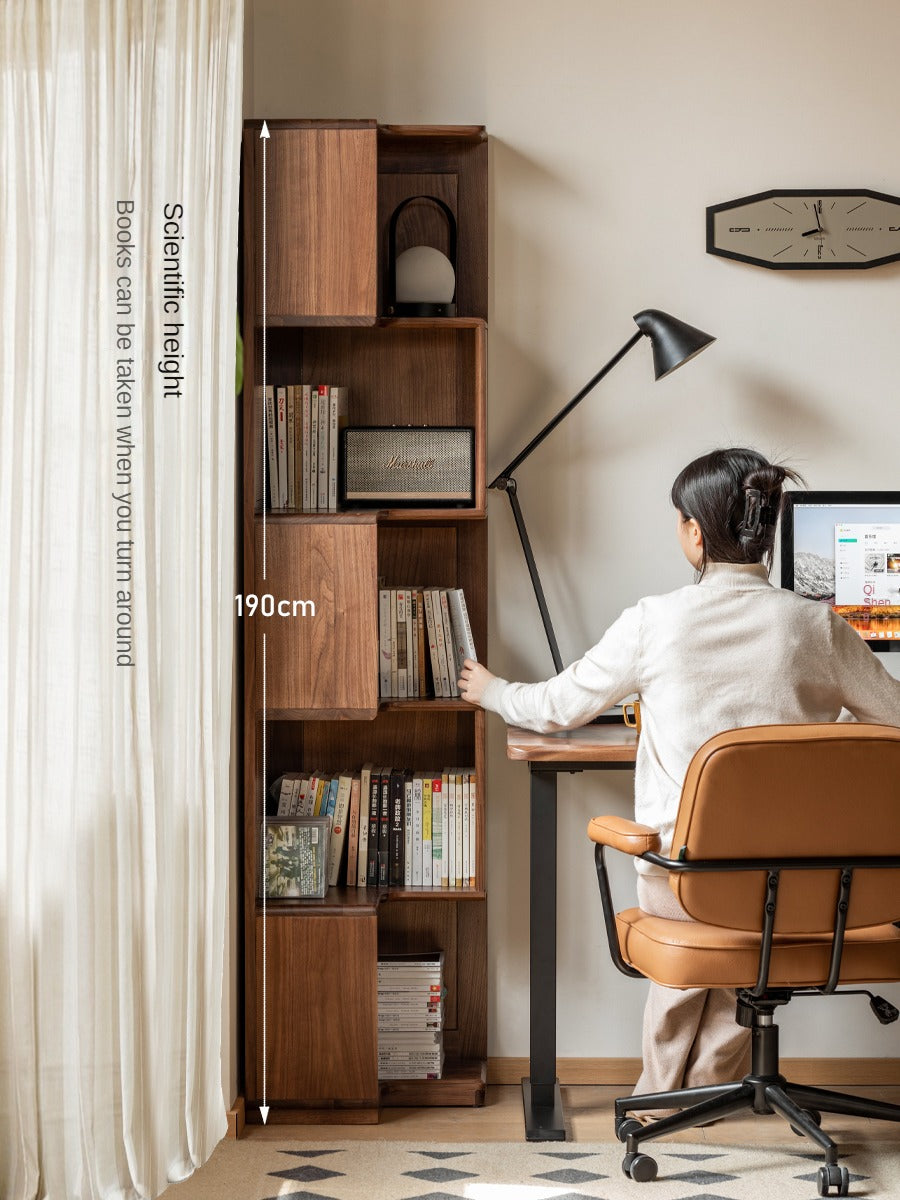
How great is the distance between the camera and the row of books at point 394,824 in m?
2.59

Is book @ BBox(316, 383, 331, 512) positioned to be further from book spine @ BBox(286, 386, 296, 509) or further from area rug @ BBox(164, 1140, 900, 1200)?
area rug @ BBox(164, 1140, 900, 1200)

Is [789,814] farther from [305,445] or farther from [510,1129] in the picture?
[305,445]

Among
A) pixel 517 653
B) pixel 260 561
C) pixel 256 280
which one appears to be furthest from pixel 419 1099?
pixel 256 280

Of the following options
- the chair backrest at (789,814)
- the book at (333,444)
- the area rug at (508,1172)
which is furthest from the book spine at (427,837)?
the chair backrest at (789,814)

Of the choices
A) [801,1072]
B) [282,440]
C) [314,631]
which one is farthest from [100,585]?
[801,1072]

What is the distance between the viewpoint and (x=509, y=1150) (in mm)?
2348

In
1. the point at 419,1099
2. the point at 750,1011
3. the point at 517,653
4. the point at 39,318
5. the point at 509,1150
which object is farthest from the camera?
the point at 517,653

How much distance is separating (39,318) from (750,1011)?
171 cm

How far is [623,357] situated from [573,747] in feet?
3.09

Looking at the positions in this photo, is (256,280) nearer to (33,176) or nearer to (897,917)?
(33,176)

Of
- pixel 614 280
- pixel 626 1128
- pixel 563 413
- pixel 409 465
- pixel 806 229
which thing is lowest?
pixel 626 1128

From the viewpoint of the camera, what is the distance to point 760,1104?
2.17 m

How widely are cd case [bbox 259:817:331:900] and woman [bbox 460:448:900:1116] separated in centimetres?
66

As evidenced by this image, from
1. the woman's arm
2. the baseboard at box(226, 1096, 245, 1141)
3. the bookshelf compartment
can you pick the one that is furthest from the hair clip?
the baseboard at box(226, 1096, 245, 1141)
